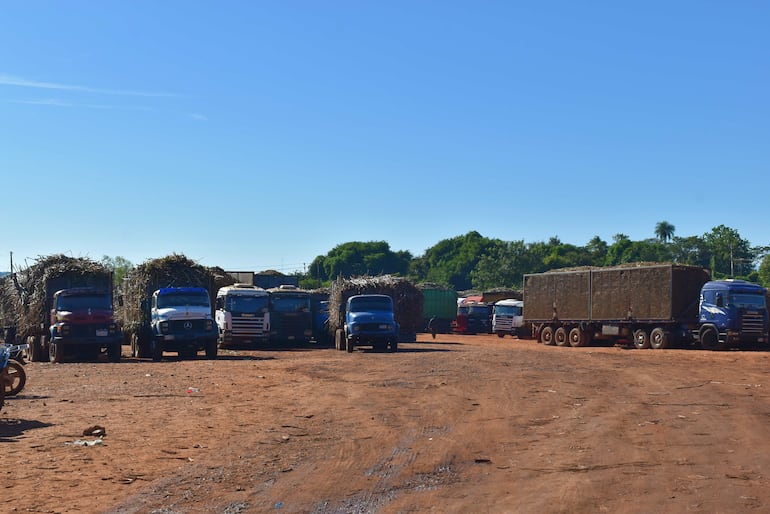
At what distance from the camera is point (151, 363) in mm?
32531

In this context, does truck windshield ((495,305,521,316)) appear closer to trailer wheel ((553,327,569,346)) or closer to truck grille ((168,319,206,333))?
trailer wheel ((553,327,569,346))

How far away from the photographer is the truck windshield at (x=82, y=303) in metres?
33.0

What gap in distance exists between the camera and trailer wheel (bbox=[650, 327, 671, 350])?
41.5 meters

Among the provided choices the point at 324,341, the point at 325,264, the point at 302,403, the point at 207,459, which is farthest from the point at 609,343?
the point at 325,264

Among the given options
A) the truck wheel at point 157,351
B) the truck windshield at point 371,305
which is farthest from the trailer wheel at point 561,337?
the truck wheel at point 157,351

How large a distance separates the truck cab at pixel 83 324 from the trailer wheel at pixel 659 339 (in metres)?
23.4

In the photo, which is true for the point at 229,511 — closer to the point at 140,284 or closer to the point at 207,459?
the point at 207,459

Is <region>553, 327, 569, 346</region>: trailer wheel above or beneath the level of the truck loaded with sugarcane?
beneath

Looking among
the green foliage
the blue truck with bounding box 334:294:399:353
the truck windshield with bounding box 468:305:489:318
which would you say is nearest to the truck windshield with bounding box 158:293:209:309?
the blue truck with bounding box 334:294:399:353

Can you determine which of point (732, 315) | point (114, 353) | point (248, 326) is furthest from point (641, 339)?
point (114, 353)

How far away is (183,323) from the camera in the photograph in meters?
34.3

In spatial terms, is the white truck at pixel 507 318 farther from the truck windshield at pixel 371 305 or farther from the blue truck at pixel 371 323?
the truck windshield at pixel 371 305

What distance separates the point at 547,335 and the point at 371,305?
15405 millimetres

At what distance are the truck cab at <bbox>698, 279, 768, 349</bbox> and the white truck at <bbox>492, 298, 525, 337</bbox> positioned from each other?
786 inches
